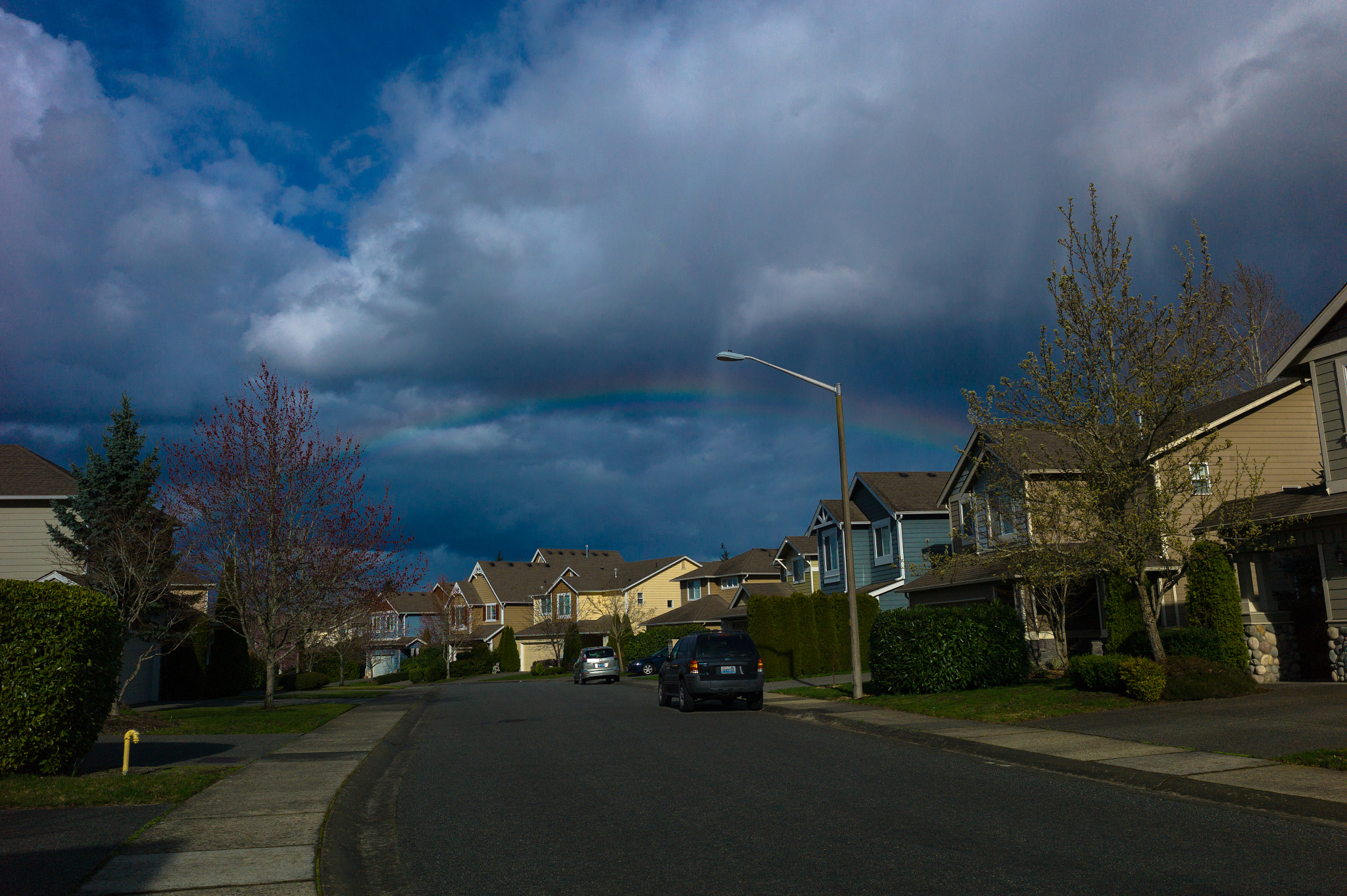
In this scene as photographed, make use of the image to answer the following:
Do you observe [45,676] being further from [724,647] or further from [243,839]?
[724,647]

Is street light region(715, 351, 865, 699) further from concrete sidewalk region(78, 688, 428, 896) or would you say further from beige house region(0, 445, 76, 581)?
beige house region(0, 445, 76, 581)

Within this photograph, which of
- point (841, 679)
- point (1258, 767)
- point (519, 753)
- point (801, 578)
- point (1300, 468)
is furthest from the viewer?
point (801, 578)

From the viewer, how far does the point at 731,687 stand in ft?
72.5

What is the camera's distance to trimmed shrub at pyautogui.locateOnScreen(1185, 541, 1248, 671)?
1948 centimetres

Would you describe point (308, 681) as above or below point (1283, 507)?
below

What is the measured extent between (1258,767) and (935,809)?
13.1ft

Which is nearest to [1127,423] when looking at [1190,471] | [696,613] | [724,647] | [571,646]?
[1190,471]

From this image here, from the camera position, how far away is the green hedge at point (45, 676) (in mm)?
11031

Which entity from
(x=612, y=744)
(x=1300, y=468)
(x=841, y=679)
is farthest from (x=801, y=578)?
(x=612, y=744)

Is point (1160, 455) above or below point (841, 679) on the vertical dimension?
above

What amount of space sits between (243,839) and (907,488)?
3576 centimetres

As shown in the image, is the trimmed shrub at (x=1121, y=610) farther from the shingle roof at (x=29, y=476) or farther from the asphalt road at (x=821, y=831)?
the shingle roof at (x=29, y=476)

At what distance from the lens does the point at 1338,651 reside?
19.2 meters

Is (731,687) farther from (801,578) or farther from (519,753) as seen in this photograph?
(801,578)
